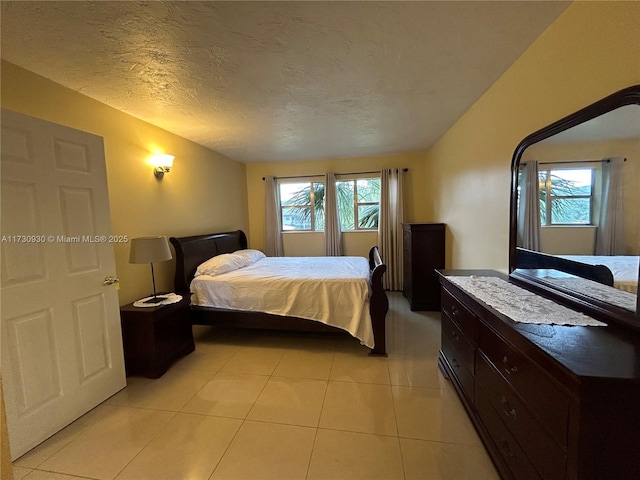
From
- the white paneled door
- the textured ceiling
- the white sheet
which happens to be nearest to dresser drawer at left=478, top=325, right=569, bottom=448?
the white sheet

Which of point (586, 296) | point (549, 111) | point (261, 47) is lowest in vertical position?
point (586, 296)

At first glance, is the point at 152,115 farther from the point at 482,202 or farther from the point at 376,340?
the point at 482,202

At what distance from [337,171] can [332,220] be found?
930 millimetres

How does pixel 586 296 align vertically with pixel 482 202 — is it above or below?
below

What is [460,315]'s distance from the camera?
1810mm

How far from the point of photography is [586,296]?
1.28m

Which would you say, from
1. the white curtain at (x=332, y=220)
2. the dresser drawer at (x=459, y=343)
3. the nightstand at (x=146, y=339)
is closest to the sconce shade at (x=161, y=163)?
the nightstand at (x=146, y=339)

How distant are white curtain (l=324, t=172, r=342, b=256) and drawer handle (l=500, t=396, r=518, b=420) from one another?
3600 mm

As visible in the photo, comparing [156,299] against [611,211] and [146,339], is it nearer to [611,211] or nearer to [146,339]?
[146,339]

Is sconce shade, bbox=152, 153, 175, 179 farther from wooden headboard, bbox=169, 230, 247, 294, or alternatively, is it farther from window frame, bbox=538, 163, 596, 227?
window frame, bbox=538, 163, 596, 227

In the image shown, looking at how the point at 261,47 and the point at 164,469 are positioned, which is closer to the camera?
the point at 164,469

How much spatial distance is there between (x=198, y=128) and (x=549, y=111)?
3.26 meters

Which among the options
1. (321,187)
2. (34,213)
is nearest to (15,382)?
(34,213)

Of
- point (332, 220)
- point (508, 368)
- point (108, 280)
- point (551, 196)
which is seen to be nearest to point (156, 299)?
point (108, 280)
